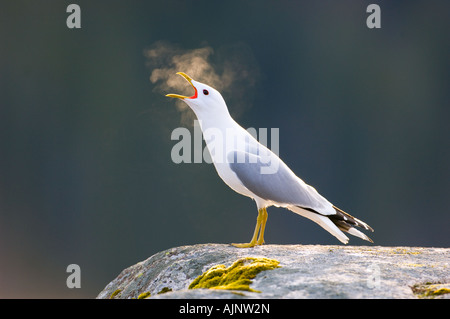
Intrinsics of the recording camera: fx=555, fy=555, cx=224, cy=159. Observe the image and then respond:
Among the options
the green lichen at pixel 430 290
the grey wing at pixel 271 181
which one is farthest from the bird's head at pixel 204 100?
the green lichen at pixel 430 290

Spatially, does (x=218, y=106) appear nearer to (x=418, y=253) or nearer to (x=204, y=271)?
(x=204, y=271)

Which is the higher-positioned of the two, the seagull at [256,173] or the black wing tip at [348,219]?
the seagull at [256,173]

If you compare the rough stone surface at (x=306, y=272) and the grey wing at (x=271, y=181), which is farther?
the grey wing at (x=271, y=181)

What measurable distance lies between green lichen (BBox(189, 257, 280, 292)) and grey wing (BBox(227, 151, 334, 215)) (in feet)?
4.34

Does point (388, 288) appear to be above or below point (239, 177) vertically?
below

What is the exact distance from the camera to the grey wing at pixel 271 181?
6.38 metres

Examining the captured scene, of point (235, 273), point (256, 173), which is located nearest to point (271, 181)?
point (256, 173)

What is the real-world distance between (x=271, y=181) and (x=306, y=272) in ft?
6.11

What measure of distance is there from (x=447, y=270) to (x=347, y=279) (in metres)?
1.36

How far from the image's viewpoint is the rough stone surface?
4113 mm

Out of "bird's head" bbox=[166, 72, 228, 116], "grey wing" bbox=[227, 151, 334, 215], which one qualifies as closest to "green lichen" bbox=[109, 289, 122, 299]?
"grey wing" bbox=[227, 151, 334, 215]

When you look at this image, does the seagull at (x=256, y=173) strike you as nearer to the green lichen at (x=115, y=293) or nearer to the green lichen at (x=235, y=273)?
the green lichen at (x=235, y=273)
